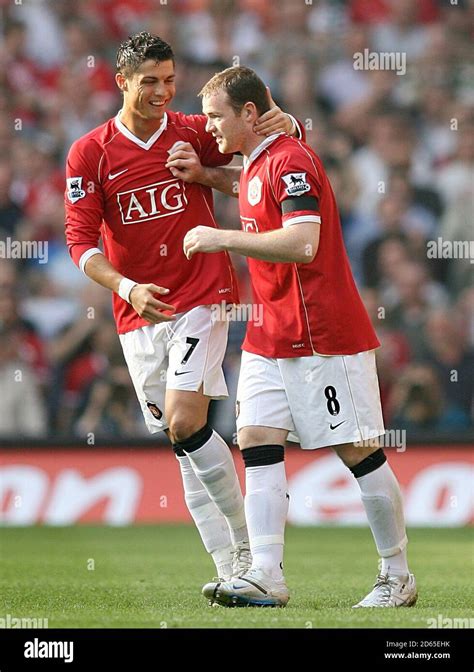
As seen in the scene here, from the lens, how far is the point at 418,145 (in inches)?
513

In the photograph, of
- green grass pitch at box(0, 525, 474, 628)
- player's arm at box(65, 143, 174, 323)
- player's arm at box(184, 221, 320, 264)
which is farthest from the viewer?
player's arm at box(65, 143, 174, 323)

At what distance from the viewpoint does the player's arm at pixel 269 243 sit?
523 cm

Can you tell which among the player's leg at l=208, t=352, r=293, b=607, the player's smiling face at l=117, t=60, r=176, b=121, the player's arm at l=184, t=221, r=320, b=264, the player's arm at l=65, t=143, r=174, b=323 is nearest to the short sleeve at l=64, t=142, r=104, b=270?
the player's arm at l=65, t=143, r=174, b=323

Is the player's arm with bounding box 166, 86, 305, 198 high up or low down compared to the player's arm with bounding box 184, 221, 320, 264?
up

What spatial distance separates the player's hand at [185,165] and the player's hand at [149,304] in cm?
79

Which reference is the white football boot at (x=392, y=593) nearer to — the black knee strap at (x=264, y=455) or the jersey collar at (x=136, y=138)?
the black knee strap at (x=264, y=455)

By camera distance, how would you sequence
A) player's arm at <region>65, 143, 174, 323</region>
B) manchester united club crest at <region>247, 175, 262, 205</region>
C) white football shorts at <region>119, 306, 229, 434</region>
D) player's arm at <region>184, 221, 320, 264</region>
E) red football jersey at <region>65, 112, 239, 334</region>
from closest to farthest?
player's arm at <region>184, 221, 320, 264</region> < manchester united club crest at <region>247, 175, 262, 205</region> < player's arm at <region>65, 143, 174, 323</region> < white football shorts at <region>119, 306, 229, 434</region> < red football jersey at <region>65, 112, 239, 334</region>

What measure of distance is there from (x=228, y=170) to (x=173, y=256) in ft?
1.80

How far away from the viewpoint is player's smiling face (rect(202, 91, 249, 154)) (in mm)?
5582

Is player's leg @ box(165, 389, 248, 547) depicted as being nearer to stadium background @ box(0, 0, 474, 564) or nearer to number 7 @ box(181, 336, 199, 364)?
number 7 @ box(181, 336, 199, 364)

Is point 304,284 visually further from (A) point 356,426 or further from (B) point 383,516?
(B) point 383,516

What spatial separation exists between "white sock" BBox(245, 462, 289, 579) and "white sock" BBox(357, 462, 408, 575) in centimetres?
39

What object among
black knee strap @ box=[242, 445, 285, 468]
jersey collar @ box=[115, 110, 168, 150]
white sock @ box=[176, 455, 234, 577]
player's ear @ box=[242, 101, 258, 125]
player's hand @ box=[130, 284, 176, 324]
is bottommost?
white sock @ box=[176, 455, 234, 577]
